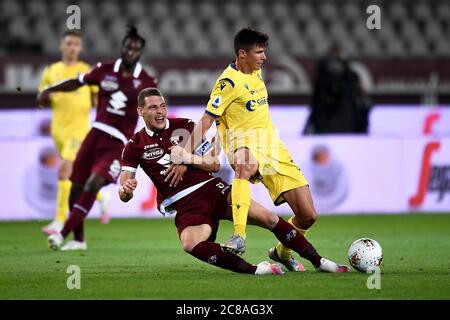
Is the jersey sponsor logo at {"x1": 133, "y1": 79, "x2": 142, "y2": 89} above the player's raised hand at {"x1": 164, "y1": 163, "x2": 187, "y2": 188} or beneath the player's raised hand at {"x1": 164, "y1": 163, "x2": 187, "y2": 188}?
above

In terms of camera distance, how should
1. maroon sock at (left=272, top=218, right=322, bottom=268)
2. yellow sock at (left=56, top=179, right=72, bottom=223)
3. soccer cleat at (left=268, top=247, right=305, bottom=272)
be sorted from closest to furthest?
maroon sock at (left=272, top=218, right=322, bottom=268) < soccer cleat at (left=268, top=247, right=305, bottom=272) < yellow sock at (left=56, top=179, right=72, bottom=223)

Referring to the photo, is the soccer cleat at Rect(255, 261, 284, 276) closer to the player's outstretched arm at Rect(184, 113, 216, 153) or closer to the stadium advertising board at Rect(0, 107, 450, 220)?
the player's outstretched arm at Rect(184, 113, 216, 153)

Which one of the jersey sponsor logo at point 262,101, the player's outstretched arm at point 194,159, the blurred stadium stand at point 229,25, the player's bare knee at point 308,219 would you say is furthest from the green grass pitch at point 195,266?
the blurred stadium stand at point 229,25

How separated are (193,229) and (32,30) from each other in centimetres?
1382

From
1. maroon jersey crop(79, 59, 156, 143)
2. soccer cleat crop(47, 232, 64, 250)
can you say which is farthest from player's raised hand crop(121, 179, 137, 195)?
maroon jersey crop(79, 59, 156, 143)

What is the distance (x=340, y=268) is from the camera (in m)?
8.23

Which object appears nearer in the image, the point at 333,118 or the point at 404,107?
the point at 333,118

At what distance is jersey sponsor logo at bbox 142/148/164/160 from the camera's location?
329 inches

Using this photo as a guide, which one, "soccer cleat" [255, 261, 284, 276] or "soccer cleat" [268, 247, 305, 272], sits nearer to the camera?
"soccer cleat" [255, 261, 284, 276]

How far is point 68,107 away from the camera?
13008mm

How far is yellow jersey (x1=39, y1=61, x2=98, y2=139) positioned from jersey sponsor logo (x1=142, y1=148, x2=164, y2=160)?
460 centimetres
